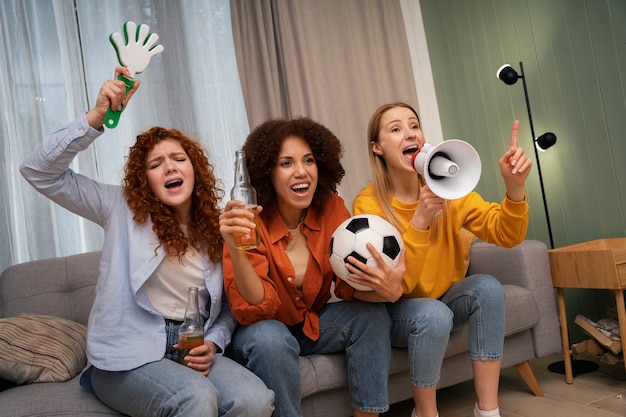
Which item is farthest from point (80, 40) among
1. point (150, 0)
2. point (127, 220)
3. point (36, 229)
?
point (127, 220)

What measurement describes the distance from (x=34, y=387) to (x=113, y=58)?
194 centimetres

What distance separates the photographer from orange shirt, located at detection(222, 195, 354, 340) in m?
1.61

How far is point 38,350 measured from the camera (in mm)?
1666

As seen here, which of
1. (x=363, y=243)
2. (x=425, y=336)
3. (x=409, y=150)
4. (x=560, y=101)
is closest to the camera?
(x=363, y=243)

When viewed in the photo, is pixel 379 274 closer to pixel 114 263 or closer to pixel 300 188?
pixel 300 188

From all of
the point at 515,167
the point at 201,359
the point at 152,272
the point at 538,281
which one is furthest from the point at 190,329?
the point at 538,281

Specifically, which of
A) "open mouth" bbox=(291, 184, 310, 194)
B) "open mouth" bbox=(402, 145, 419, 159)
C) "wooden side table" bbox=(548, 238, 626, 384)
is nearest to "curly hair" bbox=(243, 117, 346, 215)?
"open mouth" bbox=(291, 184, 310, 194)

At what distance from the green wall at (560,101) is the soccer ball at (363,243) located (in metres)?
1.58

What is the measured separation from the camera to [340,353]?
5.86 ft

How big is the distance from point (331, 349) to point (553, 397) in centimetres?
99

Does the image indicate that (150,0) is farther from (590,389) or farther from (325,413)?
(590,389)

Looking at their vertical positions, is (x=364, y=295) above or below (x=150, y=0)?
below

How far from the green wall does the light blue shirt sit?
201 centimetres

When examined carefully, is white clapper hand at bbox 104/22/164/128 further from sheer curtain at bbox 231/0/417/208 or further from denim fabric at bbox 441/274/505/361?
sheer curtain at bbox 231/0/417/208
